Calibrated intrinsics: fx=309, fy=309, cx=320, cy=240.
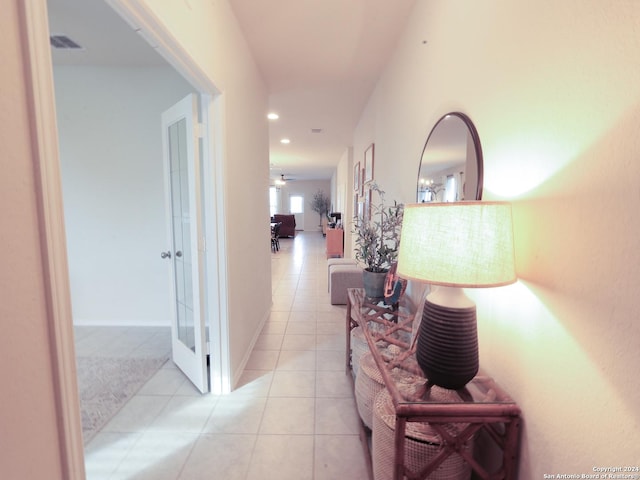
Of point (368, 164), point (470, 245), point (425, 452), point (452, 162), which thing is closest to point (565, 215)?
point (470, 245)

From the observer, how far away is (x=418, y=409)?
36.8 inches

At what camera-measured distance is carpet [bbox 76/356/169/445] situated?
1.89 m

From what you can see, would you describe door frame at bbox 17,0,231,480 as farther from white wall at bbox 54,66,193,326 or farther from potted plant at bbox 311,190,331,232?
potted plant at bbox 311,190,331,232

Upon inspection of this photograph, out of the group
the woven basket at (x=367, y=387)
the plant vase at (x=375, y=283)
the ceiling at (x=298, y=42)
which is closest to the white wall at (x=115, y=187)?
the ceiling at (x=298, y=42)

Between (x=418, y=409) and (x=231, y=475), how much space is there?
1.12m

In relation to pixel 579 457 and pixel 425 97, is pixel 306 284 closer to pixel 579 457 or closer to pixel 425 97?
pixel 425 97

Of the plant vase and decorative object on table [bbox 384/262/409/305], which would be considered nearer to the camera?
decorative object on table [bbox 384/262/409/305]

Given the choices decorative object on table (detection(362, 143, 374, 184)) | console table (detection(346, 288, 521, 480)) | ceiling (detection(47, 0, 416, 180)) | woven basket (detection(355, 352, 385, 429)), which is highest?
ceiling (detection(47, 0, 416, 180))

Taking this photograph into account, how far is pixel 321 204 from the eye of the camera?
14.7m

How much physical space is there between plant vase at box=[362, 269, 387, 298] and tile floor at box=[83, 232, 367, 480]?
0.74 m

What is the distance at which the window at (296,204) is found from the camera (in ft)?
51.3

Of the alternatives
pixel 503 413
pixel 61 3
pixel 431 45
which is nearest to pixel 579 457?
pixel 503 413

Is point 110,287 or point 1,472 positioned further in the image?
point 110,287

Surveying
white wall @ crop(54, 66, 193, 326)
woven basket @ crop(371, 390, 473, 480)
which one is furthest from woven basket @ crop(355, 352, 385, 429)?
white wall @ crop(54, 66, 193, 326)
